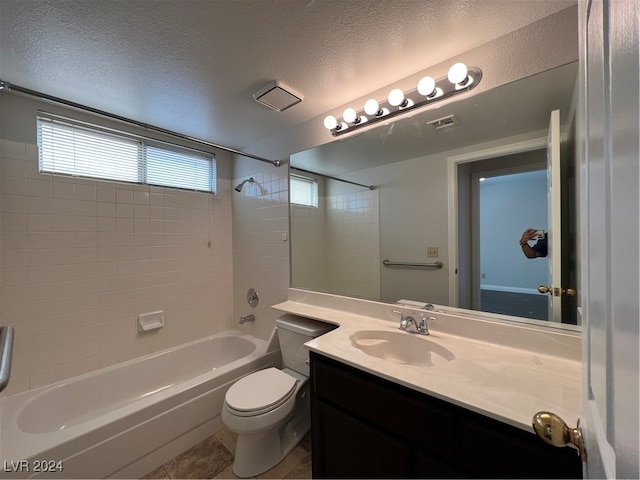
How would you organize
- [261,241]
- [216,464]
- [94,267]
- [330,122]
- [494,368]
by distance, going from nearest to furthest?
[494,368]
[216,464]
[330,122]
[94,267]
[261,241]

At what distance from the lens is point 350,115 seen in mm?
1665

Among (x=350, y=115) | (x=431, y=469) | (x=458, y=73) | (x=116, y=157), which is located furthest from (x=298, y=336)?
(x=116, y=157)

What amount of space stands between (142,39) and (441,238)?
1.77m

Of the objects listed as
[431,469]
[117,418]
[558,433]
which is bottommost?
[117,418]


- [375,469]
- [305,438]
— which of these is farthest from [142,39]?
[305,438]

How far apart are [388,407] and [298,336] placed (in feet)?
2.77

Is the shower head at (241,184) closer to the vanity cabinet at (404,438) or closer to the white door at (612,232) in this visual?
the vanity cabinet at (404,438)

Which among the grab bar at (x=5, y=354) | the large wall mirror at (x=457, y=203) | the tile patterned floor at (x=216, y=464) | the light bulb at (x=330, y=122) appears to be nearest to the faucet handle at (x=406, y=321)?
the large wall mirror at (x=457, y=203)

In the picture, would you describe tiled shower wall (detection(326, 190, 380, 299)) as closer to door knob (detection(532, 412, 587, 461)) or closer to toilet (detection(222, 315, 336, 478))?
toilet (detection(222, 315, 336, 478))

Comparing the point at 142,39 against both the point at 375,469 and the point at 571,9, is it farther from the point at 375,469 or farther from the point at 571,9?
the point at 375,469

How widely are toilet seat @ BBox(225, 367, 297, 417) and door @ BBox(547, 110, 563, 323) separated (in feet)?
4.59

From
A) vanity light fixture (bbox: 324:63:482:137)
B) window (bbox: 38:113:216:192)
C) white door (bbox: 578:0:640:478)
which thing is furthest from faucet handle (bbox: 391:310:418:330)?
window (bbox: 38:113:216:192)

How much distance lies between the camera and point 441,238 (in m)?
1.46

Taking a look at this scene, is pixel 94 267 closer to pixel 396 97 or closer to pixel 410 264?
pixel 410 264
